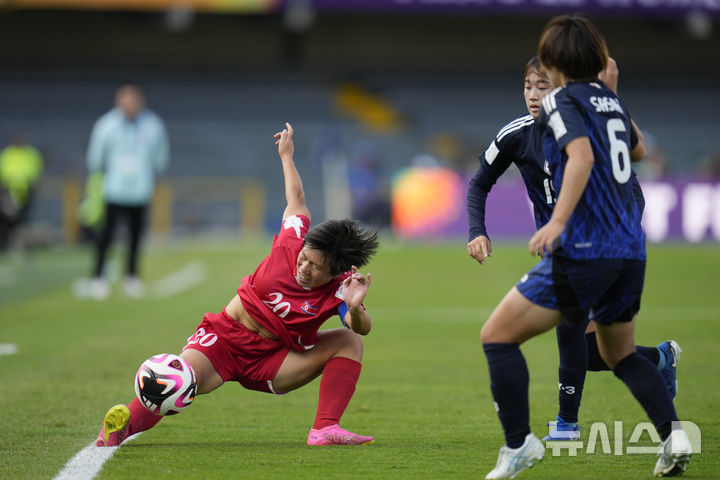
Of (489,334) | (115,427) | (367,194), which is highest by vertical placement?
(367,194)

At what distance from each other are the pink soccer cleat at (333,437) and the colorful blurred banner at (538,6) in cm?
2208

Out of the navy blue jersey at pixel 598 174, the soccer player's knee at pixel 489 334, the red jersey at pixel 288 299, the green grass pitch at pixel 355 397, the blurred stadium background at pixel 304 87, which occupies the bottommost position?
the green grass pitch at pixel 355 397

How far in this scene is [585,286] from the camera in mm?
3873

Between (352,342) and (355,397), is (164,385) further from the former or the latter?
(355,397)

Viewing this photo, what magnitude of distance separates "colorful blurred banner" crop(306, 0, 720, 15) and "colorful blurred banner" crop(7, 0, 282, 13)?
77 centimetres

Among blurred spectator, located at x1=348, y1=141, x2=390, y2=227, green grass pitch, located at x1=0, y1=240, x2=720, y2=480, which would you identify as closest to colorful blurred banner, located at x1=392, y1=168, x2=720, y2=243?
blurred spectator, located at x1=348, y1=141, x2=390, y2=227

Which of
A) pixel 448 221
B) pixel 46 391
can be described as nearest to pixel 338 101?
pixel 448 221

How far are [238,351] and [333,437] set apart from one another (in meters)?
0.63

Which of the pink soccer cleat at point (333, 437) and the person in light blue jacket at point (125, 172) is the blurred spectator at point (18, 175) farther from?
the pink soccer cleat at point (333, 437)

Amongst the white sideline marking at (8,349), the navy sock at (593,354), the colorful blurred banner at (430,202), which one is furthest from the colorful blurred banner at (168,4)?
the navy sock at (593,354)

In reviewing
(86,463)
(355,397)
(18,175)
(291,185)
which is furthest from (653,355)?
(18,175)

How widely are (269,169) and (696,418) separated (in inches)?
989

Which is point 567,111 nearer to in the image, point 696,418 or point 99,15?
point 696,418

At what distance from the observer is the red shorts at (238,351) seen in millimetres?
4988
